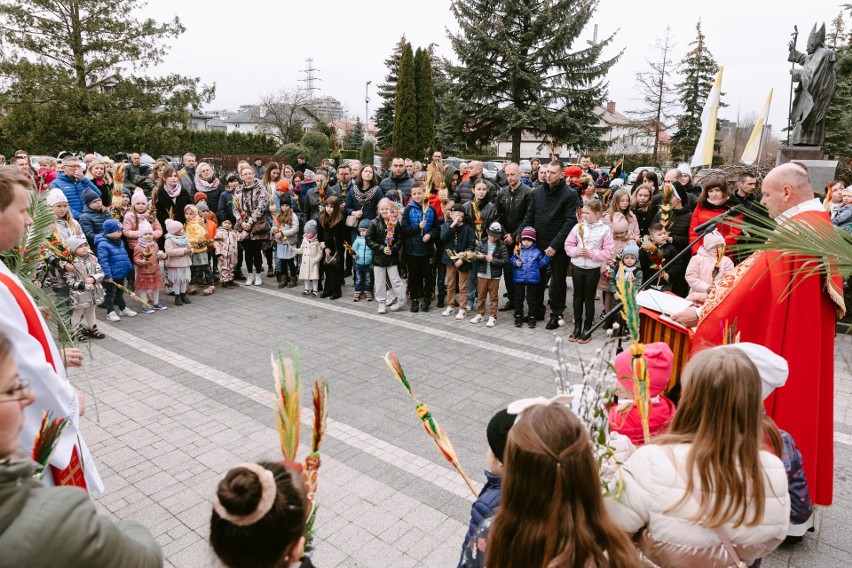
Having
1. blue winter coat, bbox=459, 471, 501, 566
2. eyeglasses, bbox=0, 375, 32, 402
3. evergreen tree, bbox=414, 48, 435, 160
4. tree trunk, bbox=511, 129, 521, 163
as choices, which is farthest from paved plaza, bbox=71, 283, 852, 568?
tree trunk, bbox=511, 129, 521, 163

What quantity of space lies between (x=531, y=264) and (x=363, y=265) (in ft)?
9.69

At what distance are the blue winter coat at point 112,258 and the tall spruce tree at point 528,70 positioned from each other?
24926 mm

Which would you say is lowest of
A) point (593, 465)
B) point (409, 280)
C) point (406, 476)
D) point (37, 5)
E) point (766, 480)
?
point (406, 476)

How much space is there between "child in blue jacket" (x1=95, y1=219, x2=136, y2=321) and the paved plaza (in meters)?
0.41

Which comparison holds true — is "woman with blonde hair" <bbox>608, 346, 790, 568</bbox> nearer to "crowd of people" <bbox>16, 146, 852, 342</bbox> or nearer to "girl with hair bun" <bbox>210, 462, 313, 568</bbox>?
"girl with hair bun" <bbox>210, 462, 313, 568</bbox>

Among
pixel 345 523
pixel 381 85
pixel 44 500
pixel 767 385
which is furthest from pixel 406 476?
pixel 381 85

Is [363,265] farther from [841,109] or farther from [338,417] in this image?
[841,109]

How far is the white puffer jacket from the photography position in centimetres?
197

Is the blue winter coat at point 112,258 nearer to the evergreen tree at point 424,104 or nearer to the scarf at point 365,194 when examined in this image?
the scarf at point 365,194

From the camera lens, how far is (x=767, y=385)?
2721 millimetres

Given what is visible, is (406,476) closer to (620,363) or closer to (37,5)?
(620,363)

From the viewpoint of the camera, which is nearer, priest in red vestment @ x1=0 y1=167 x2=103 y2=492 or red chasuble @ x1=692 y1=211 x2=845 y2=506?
priest in red vestment @ x1=0 y1=167 x2=103 y2=492

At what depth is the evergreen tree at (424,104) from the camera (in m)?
Answer: 29.2

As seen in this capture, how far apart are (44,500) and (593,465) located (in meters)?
1.43
